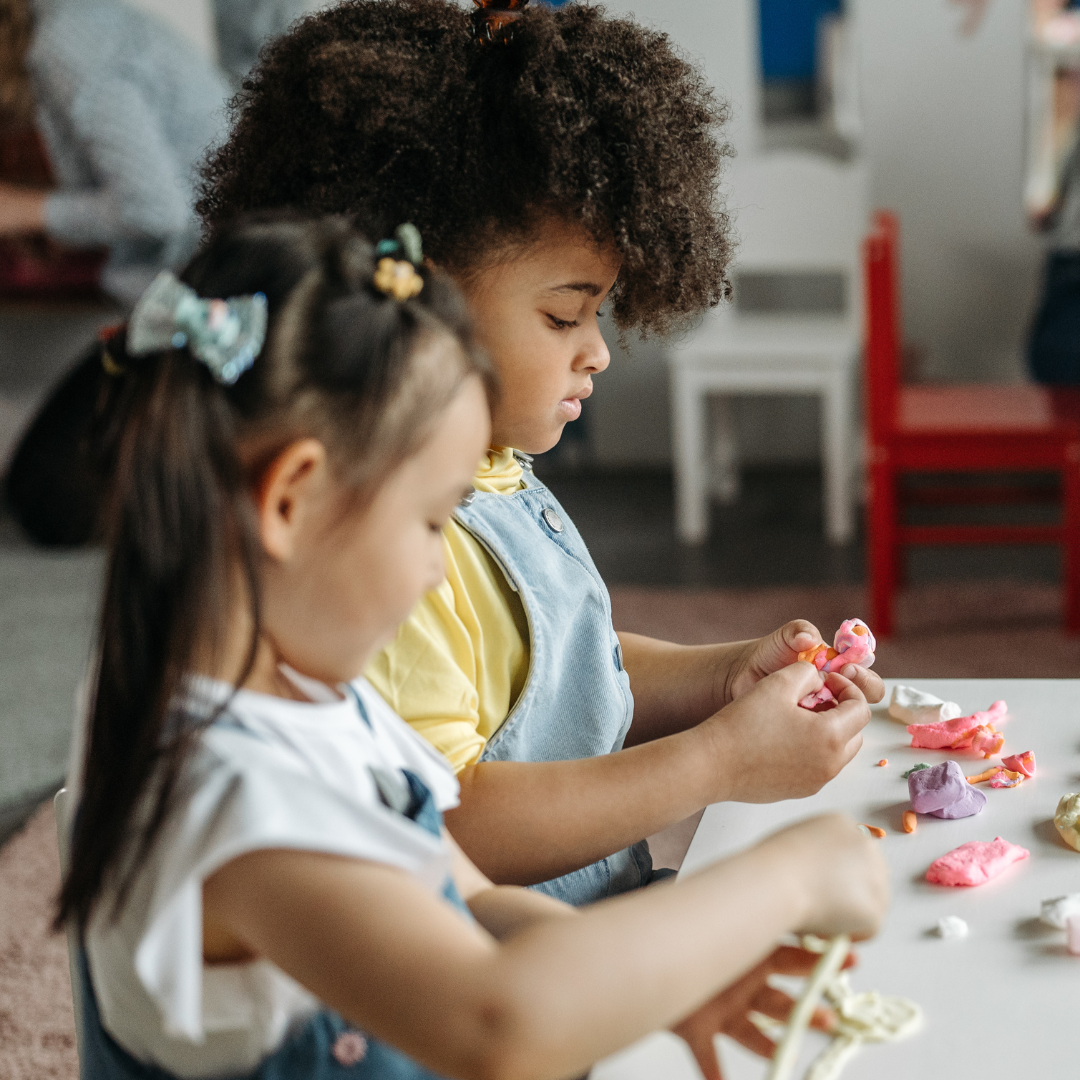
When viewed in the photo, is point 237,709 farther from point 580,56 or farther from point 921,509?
point 921,509

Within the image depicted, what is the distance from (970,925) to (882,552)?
182 centimetres

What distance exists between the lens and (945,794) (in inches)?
30.7

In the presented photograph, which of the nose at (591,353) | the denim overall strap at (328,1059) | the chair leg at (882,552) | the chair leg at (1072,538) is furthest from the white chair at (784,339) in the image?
the denim overall strap at (328,1059)

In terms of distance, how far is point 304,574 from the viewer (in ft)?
1.88

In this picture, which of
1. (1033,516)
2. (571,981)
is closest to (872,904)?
(571,981)

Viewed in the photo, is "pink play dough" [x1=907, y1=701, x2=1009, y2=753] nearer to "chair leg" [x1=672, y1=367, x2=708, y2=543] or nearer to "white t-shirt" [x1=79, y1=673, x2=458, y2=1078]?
"white t-shirt" [x1=79, y1=673, x2=458, y2=1078]

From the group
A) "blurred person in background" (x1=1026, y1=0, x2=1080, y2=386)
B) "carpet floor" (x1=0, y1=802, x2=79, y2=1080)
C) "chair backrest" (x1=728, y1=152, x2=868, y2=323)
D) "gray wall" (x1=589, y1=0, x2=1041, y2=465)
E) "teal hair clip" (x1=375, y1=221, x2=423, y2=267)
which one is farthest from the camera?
"gray wall" (x1=589, y1=0, x2=1041, y2=465)

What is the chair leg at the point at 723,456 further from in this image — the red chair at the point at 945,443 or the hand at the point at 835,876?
the hand at the point at 835,876

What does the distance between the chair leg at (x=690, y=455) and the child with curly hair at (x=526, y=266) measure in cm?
213

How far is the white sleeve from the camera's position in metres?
0.52

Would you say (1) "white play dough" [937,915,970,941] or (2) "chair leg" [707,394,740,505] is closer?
(1) "white play dough" [937,915,970,941]

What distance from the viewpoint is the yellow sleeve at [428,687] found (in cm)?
76

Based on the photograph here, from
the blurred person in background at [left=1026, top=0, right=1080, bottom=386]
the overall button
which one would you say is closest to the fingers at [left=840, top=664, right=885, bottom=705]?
the overall button

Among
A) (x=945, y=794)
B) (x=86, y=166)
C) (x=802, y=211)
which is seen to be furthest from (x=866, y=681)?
(x=86, y=166)
